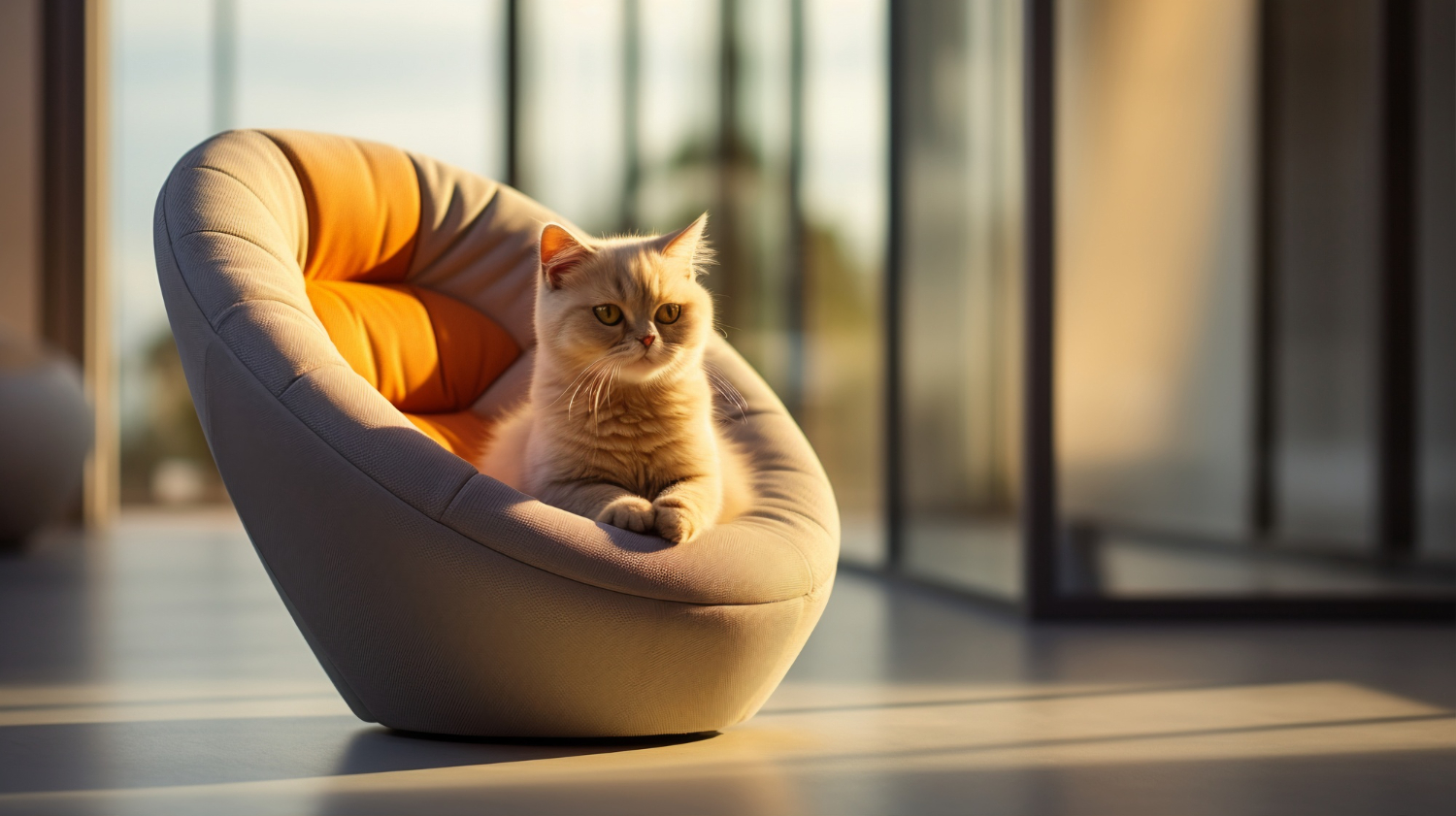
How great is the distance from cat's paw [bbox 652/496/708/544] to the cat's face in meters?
0.21

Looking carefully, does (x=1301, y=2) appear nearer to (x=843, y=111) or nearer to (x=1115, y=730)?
(x=843, y=111)

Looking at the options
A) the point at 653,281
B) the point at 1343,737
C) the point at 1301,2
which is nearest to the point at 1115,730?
the point at 1343,737

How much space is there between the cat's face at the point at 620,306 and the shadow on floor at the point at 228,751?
66 cm

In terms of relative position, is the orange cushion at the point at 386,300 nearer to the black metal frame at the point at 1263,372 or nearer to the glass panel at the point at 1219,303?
the black metal frame at the point at 1263,372

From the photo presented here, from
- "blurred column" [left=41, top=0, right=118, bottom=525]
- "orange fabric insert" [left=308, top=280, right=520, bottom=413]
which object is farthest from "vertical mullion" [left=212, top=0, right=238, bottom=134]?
"orange fabric insert" [left=308, top=280, right=520, bottom=413]

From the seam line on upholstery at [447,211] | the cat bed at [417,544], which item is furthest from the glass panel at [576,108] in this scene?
the cat bed at [417,544]

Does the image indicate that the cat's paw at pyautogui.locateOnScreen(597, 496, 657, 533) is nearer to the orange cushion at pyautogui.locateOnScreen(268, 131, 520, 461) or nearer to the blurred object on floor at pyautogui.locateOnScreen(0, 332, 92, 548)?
the orange cushion at pyautogui.locateOnScreen(268, 131, 520, 461)

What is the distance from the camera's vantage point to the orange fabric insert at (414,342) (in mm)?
2418

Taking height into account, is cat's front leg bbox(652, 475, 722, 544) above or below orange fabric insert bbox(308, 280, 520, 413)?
below

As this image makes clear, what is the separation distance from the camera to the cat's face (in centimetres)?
205

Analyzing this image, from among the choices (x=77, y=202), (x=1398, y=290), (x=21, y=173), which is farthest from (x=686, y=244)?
(x=21, y=173)

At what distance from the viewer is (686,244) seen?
2172 millimetres

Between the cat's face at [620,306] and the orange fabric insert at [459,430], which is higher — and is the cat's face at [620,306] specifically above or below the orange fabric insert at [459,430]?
above

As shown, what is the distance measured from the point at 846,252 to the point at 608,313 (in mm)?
3505
